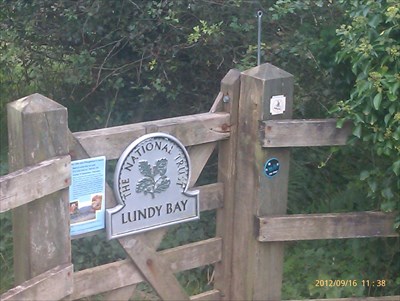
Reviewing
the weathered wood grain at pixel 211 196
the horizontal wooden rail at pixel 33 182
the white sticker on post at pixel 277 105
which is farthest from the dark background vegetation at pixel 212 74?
the horizontal wooden rail at pixel 33 182

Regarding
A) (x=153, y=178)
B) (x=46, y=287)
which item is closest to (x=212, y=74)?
(x=153, y=178)

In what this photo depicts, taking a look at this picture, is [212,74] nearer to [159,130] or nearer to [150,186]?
[159,130]

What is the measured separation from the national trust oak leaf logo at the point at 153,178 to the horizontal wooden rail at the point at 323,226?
0.58m

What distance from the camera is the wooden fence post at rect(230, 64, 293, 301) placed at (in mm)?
3861

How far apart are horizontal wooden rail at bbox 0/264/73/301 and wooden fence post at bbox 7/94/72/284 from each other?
6 cm

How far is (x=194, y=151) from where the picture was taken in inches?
156

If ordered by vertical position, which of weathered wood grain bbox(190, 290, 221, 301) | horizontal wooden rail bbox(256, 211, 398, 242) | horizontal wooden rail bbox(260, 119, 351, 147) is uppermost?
horizontal wooden rail bbox(260, 119, 351, 147)

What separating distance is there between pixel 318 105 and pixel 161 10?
122 centimetres

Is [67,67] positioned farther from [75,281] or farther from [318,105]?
[75,281]

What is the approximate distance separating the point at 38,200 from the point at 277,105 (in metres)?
1.34

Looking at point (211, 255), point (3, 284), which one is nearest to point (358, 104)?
point (211, 255)

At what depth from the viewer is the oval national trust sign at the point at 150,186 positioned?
3598 millimetres
